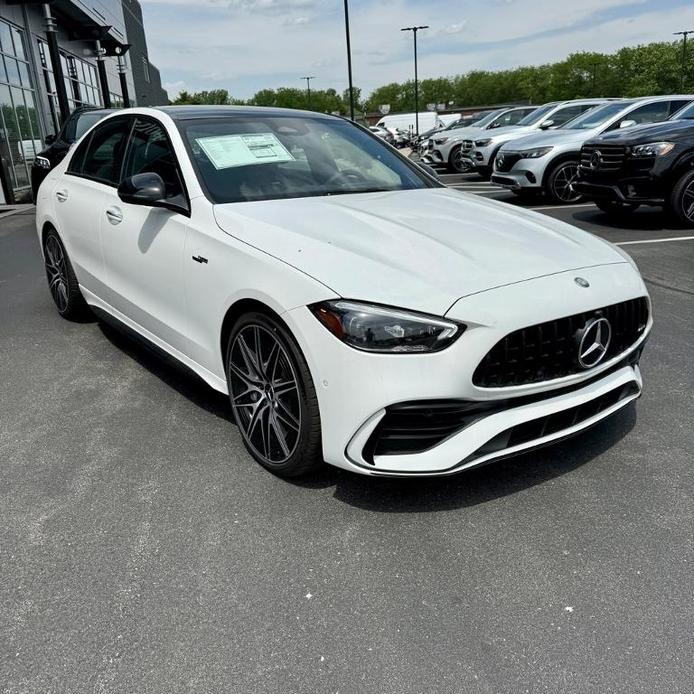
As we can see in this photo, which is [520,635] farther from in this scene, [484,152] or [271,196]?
[484,152]

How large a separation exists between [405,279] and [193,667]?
1.44 metres

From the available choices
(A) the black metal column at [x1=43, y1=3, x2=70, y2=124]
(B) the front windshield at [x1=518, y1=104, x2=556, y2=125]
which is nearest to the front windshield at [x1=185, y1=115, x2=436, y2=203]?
(B) the front windshield at [x1=518, y1=104, x2=556, y2=125]

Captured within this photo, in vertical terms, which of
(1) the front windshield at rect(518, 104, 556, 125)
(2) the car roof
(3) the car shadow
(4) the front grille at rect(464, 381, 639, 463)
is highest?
(2) the car roof

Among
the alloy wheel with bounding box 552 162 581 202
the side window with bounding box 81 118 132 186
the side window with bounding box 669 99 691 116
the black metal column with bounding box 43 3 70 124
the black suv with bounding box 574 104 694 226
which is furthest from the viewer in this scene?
the black metal column with bounding box 43 3 70 124

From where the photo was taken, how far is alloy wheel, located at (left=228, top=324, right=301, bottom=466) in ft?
8.92

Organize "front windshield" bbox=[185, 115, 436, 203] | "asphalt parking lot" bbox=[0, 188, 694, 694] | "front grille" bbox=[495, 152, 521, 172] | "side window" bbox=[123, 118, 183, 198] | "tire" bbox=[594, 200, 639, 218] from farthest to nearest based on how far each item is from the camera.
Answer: "front grille" bbox=[495, 152, 521, 172] < "tire" bbox=[594, 200, 639, 218] < "side window" bbox=[123, 118, 183, 198] < "front windshield" bbox=[185, 115, 436, 203] < "asphalt parking lot" bbox=[0, 188, 694, 694]

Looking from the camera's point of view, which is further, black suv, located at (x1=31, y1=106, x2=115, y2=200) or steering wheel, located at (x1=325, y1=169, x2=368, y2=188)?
black suv, located at (x1=31, y1=106, x2=115, y2=200)

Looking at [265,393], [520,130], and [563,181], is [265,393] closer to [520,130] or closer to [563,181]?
[563,181]

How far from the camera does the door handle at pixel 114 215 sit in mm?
3848

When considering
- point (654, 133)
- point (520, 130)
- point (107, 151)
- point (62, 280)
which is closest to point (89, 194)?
point (107, 151)

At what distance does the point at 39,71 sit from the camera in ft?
69.1

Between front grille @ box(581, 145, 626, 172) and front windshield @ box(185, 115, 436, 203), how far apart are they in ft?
18.2

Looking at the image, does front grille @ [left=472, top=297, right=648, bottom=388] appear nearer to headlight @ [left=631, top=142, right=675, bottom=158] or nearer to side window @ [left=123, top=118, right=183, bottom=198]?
side window @ [left=123, top=118, right=183, bottom=198]

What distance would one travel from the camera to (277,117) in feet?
13.0
